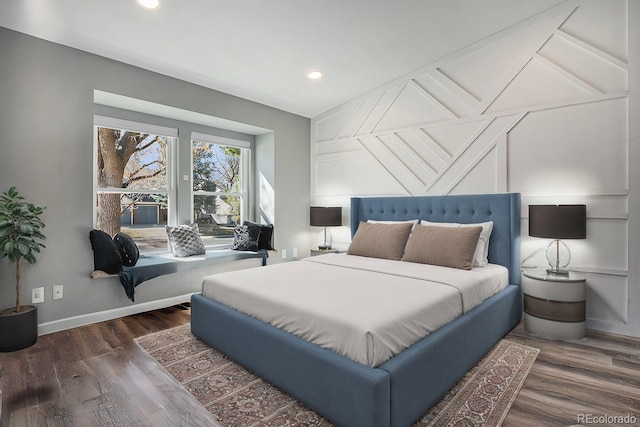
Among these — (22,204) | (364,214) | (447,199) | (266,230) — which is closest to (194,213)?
(266,230)

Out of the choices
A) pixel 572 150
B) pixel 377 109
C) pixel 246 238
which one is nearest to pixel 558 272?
pixel 572 150

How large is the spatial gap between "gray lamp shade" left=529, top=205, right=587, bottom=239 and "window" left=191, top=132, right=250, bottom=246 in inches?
150

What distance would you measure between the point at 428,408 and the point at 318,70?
11.4 ft

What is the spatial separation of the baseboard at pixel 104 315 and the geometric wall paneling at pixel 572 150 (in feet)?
12.8

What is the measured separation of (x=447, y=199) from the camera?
12.2 feet

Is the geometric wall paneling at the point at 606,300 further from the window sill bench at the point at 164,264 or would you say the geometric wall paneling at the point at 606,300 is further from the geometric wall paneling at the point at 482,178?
the window sill bench at the point at 164,264

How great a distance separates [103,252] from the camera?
3.13 meters

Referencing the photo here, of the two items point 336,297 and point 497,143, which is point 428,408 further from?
point 497,143

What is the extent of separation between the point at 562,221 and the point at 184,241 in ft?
12.6

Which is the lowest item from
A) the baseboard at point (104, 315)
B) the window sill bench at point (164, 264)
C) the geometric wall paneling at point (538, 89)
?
the baseboard at point (104, 315)

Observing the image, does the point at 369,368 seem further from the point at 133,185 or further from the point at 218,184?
the point at 218,184

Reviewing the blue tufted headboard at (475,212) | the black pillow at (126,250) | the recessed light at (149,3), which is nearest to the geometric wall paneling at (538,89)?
the blue tufted headboard at (475,212)

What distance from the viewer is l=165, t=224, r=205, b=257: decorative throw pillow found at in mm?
3975

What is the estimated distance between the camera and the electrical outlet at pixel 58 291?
2.94 m
